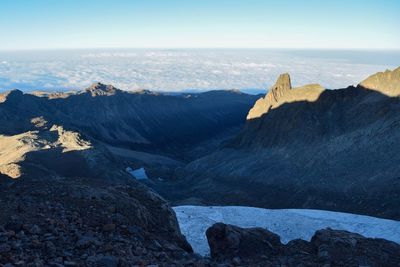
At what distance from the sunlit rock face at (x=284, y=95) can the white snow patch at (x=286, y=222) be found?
49707 millimetres

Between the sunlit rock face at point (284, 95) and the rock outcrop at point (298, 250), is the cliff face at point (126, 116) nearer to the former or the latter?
the sunlit rock face at point (284, 95)

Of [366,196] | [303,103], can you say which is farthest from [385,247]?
[303,103]

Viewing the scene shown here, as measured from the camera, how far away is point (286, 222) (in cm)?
3133

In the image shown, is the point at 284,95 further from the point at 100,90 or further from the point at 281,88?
the point at 100,90

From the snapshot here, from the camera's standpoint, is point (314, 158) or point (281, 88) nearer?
point (314, 158)

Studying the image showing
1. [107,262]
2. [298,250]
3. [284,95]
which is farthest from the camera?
[284,95]

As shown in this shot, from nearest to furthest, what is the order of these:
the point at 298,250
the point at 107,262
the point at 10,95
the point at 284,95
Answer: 1. the point at 107,262
2. the point at 298,250
3. the point at 284,95
4. the point at 10,95

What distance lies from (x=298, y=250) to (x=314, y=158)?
5322 centimetres

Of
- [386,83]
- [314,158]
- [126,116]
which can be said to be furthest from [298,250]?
[126,116]

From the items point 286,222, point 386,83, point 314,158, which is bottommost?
point 314,158

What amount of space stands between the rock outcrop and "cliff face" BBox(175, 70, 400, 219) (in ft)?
103

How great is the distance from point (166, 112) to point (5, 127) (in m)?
77.5

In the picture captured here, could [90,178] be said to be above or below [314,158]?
above

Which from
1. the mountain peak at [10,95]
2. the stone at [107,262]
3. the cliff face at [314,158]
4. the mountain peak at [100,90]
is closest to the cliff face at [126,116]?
the mountain peak at [100,90]
